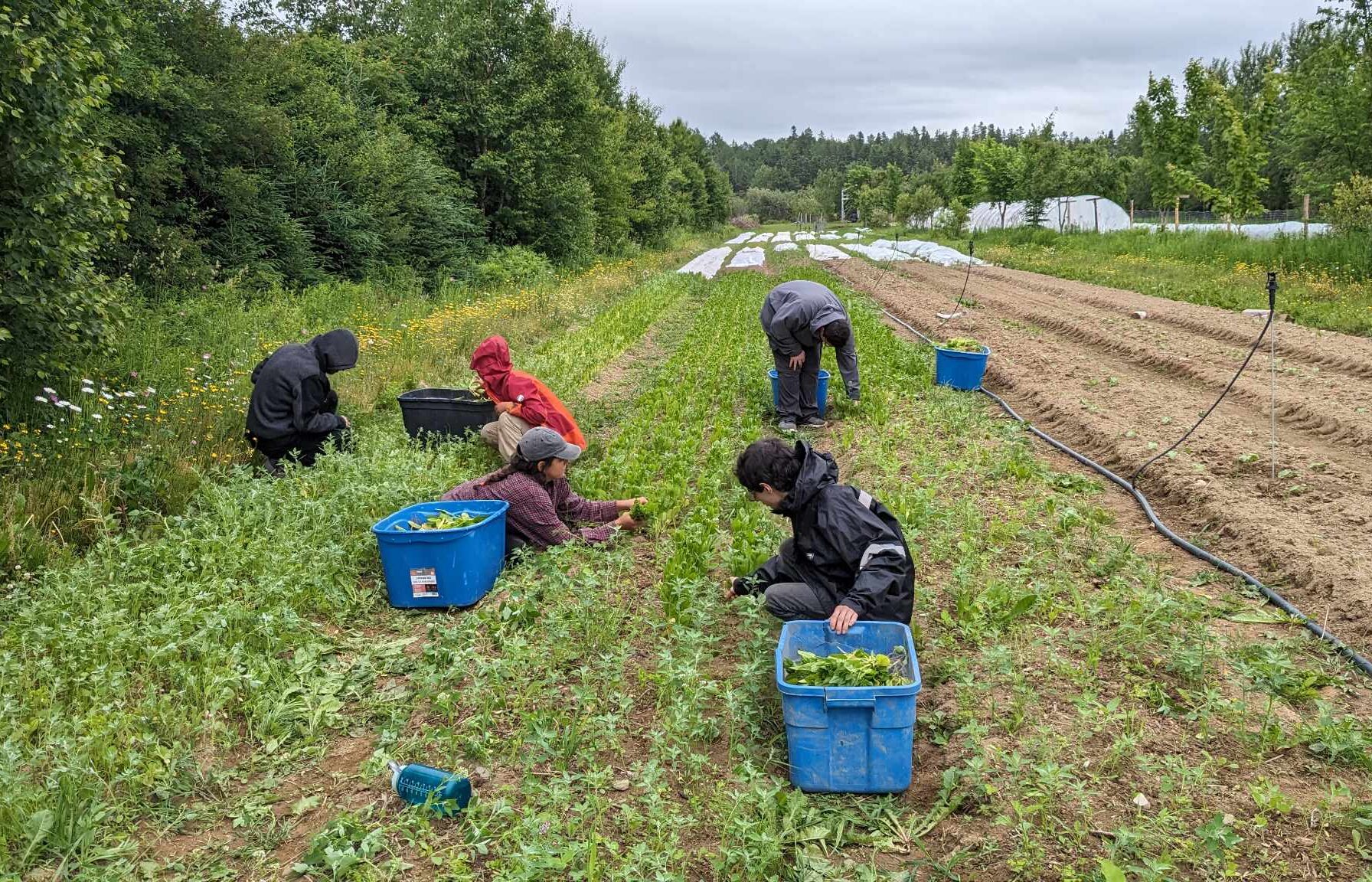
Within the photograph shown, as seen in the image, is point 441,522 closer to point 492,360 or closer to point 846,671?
point 492,360

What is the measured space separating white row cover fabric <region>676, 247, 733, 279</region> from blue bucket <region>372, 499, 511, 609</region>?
25.0 meters

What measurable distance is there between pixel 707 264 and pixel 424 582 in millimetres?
33666

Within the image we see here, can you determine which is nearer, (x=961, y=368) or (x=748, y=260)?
(x=961, y=368)

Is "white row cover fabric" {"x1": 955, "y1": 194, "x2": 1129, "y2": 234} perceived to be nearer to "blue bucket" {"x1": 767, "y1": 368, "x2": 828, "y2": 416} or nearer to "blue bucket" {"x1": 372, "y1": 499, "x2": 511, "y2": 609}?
"blue bucket" {"x1": 767, "y1": 368, "x2": 828, "y2": 416}

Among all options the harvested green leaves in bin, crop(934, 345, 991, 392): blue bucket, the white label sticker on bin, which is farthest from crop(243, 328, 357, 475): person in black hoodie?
crop(934, 345, 991, 392): blue bucket

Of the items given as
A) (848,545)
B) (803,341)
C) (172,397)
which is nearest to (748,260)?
(803,341)

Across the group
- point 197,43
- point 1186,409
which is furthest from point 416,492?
point 197,43

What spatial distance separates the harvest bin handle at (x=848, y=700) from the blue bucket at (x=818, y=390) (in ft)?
20.0

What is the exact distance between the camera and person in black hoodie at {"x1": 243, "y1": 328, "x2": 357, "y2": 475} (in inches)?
270

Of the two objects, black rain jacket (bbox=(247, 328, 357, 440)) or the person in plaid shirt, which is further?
black rain jacket (bbox=(247, 328, 357, 440))

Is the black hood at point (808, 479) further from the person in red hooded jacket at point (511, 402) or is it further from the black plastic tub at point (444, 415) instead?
the black plastic tub at point (444, 415)

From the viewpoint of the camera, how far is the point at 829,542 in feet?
13.4

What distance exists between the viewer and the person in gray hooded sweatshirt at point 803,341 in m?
8.57

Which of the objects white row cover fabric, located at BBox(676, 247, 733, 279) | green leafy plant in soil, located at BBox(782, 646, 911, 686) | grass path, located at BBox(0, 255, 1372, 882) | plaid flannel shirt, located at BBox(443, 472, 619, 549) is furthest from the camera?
white row cover fabric, located at BBox(676, 247, 733, 279)
